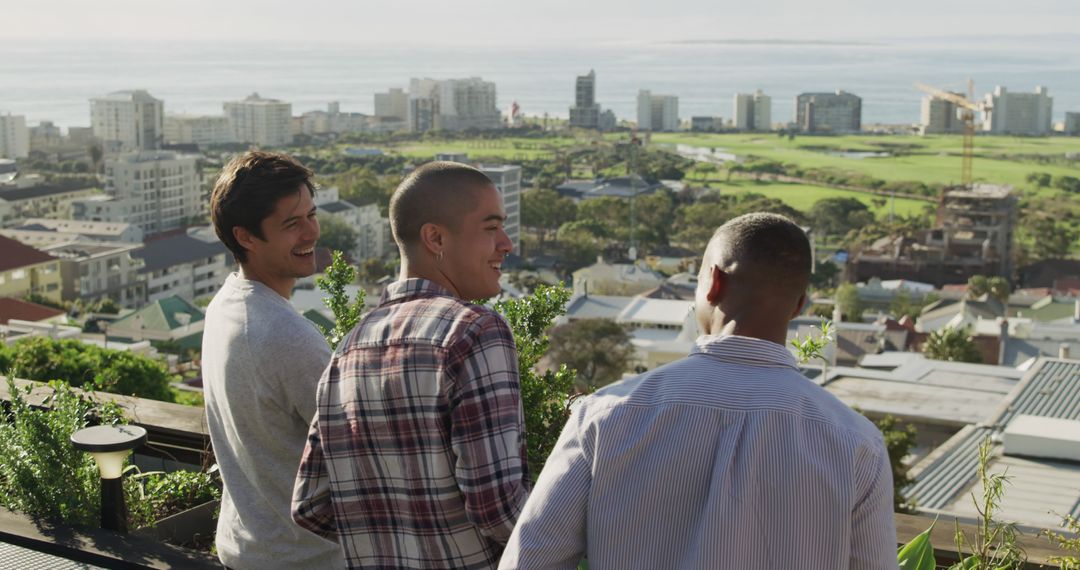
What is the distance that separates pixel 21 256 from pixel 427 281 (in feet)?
116

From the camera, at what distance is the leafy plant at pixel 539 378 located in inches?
65.7

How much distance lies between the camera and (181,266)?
39469 mm

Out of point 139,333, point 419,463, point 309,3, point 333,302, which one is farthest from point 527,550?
point 309,3

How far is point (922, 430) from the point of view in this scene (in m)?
15.1

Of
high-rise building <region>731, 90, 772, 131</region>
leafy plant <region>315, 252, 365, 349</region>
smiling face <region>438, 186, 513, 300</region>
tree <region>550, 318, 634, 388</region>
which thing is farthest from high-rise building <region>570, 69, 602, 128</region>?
smiling face <region>438, 186, 513, 300</region>

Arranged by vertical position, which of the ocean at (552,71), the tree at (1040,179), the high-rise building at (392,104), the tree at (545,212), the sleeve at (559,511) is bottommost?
the tree at (545,212)

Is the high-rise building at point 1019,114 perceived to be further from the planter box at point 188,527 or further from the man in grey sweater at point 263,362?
the man in grey sweater at point 263,362

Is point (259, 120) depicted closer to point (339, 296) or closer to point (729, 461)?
point (339, 296)

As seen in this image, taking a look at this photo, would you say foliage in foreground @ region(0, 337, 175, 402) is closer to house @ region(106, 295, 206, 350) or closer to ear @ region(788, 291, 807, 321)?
ear @ region(788, 291, 807, 321)

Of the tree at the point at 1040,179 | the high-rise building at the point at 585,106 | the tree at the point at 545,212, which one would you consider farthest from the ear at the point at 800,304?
the high-rise building at the point at 585,106

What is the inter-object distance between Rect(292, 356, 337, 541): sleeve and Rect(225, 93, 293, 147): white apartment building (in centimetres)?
8307

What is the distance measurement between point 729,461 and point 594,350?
21.1 meters

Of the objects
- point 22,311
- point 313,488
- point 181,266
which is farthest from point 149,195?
point 313,488

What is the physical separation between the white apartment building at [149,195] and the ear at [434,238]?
51.0 metres
